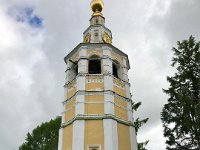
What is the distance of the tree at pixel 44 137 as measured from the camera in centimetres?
2793

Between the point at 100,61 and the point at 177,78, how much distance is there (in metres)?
5.47

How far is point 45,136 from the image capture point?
28.8m

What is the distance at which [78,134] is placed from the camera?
16578 mm

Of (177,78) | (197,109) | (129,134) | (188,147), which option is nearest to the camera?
(197,109)

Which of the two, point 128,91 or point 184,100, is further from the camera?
point 128,91

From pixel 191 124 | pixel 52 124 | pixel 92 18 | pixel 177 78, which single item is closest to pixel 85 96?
pixel 177 78

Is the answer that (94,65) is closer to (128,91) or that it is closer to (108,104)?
(128,91)

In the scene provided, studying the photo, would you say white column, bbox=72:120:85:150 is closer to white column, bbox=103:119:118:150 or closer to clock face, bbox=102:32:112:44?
white column, bbox=103:119:118:150

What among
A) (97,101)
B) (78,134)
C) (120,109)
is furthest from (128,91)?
(78,134)

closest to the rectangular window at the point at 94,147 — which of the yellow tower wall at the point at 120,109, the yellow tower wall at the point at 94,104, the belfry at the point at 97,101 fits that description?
the belfry at the point at 97,101

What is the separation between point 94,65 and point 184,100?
25.1 ft

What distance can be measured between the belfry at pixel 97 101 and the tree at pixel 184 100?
9.10ft

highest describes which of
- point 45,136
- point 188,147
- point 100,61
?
point 100,61

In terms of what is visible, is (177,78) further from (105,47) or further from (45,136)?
(45,136)
